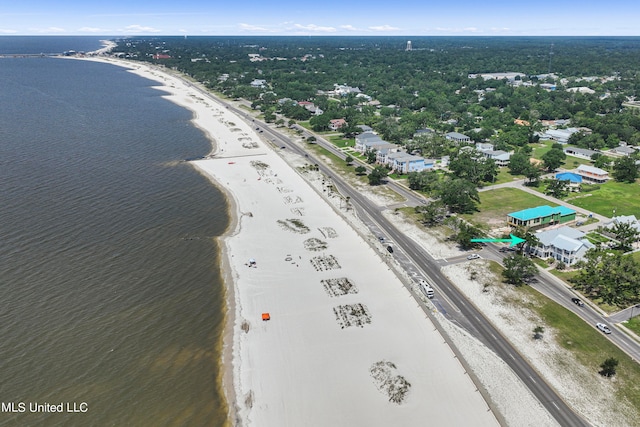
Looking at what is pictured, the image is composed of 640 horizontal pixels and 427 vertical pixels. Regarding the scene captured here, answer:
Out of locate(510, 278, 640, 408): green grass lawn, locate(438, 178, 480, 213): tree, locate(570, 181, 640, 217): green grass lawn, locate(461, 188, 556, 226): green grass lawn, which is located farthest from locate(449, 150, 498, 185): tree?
locate(510, 278, 640, 408): green grass lawn

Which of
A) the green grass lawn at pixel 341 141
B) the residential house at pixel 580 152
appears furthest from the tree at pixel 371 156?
the residential house at pixel 580 152

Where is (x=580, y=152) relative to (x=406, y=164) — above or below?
below

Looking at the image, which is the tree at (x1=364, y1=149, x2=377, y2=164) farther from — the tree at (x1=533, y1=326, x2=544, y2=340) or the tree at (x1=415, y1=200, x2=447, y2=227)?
the tree at (x1=533, y1=326, x2=544, y2=340)

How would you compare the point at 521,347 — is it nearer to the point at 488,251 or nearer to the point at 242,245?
the point at 488,251

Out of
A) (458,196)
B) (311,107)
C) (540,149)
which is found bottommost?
(540,149)

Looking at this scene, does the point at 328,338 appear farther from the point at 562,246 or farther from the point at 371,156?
the point at 371,156

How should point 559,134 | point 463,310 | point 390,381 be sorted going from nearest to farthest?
point 390,381
point 463,310
point 559,134

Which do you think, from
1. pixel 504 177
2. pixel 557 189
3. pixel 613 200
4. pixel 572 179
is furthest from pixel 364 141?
pixel 613 200
